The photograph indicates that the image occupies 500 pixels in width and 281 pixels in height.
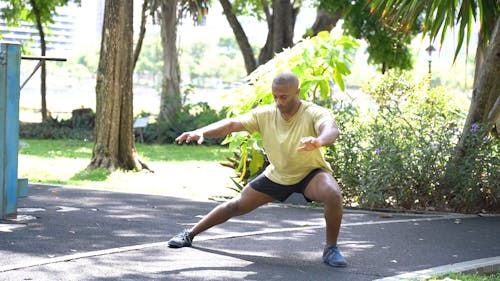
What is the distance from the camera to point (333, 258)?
7.26m

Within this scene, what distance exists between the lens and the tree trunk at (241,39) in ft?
91.4

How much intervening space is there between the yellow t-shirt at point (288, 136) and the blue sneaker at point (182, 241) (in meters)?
0.94

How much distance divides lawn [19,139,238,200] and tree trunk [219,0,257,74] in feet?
15.4

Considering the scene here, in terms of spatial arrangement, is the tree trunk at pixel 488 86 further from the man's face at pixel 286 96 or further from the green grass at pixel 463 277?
the man's face at pixel 286 96

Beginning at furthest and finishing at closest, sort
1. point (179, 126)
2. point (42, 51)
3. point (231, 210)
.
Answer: point (42, 51), point (179, 126), point (231, 210)

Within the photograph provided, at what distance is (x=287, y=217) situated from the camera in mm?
10383

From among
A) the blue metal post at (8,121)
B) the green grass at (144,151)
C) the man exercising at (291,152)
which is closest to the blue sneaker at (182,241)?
the man exercising at (291,152)

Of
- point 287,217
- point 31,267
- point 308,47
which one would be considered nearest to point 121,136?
point 308,47

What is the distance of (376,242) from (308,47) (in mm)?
4047

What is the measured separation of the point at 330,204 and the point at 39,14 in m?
23.9

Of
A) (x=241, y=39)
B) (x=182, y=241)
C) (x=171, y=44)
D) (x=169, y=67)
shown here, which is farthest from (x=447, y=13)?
(x=169, y=67)

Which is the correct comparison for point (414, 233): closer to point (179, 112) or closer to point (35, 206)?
point (35, 206)

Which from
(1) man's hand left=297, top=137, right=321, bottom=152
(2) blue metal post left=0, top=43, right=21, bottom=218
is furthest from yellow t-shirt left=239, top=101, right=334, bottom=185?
(2) blue metal post left=0, top=43, right=21, bottom=218

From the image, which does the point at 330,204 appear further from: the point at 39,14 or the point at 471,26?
the point at 39,14
